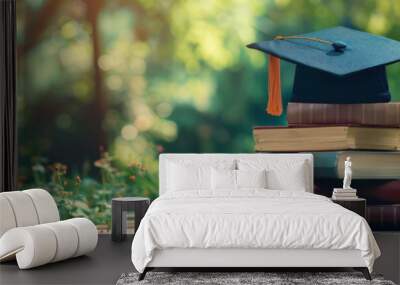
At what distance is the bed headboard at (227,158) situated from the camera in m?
6.69

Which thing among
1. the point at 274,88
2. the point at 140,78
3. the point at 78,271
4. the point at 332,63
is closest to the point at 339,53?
the point at 332,63

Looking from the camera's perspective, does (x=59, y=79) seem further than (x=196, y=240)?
Yes

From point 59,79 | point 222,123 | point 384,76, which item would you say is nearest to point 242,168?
point 222,123

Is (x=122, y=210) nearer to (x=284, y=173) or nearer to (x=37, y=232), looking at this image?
(x=37, y=232)

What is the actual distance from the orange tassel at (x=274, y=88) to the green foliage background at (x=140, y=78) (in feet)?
0.26

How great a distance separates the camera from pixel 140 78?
7066 mm

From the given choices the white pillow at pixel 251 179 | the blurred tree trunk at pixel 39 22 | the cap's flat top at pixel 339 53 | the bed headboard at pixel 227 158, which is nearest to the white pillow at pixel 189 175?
the bed headboard at pixel 227 158

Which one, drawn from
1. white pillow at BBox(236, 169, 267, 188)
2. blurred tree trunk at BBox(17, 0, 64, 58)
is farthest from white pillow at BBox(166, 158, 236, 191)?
blurred tree trunk at BBox(17, 0, 64, 58)

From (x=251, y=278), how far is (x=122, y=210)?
80.1 inches

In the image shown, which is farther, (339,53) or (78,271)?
(339,53)

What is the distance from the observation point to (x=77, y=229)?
5.33 meters

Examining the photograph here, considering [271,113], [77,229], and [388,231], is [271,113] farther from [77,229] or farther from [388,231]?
[77,229]

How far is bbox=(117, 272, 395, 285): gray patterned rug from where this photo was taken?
452 centimetres

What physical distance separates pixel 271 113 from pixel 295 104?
27 centimetres
